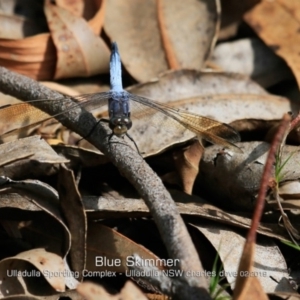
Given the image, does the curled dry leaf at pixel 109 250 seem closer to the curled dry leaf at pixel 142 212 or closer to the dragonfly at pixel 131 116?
the curled dry leaf at pixel 142 212

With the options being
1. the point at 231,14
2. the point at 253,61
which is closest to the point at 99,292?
the point at 253,61

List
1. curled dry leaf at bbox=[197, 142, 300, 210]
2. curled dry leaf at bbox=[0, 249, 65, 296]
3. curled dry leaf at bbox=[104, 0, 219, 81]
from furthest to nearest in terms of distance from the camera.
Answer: curled dry leaf at bbox=[104, 0, 219, 81] → curled dry leaf at bbox=[197, 142, 300, 210] → curled dry leaf at bbox=[0, 249, 65, 296]

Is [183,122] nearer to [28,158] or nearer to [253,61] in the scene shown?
[28,158]

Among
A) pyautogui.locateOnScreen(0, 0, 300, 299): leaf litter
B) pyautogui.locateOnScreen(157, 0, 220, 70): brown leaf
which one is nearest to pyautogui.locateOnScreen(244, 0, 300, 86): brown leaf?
pyautogui.locateOnScreen(0, 0, 300, 299): leaf litter

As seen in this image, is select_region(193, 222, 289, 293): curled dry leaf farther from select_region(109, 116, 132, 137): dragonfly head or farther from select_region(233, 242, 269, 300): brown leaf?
select_region(109, 116, 132, 137): dragonfly head

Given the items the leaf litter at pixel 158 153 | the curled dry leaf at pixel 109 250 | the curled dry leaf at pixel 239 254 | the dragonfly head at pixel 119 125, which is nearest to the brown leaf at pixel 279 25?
the leaf litter at pixel 158 153

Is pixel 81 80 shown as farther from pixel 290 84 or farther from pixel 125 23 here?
pixel 290 84
